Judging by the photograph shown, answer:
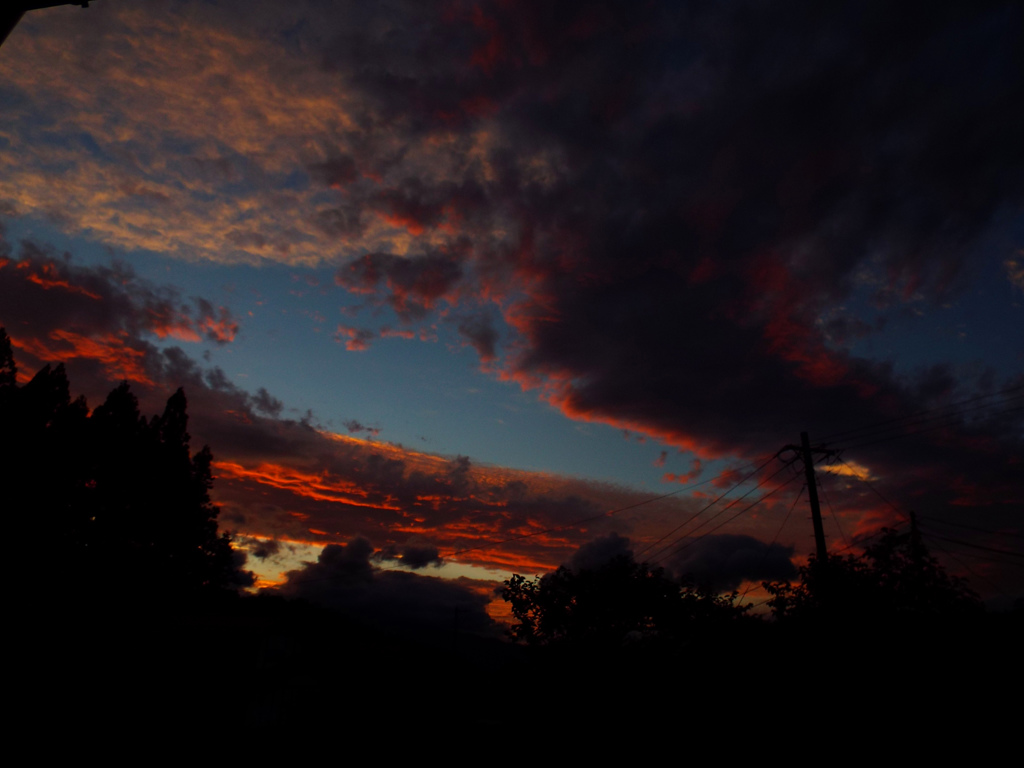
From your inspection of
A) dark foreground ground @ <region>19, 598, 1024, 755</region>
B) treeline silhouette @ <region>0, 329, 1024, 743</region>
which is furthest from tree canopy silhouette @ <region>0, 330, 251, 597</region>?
dark foreground ground @ <region>19, 598, 1024, 755</region>

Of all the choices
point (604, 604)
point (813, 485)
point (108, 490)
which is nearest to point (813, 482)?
point (813, 485)

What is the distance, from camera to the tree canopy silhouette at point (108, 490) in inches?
1110

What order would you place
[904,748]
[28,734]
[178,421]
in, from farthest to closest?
[178,421], [28,734], [904,748]

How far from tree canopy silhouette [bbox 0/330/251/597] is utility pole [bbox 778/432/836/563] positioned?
29.0m

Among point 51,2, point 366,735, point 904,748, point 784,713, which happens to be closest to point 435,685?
point 366,735

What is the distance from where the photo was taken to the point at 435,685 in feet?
102

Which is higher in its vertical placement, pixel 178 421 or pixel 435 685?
pixel 178 421

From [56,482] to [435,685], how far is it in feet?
84.7

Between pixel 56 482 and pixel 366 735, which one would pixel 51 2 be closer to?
pixel 366 735

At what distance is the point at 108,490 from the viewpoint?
105ft

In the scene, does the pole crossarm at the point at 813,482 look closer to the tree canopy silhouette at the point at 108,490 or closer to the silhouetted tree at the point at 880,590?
the silhouetted tree at the point at 880,590

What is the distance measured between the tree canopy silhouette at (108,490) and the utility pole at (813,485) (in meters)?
29.0

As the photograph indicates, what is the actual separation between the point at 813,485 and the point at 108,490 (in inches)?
1581

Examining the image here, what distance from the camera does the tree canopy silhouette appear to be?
92.5ft
